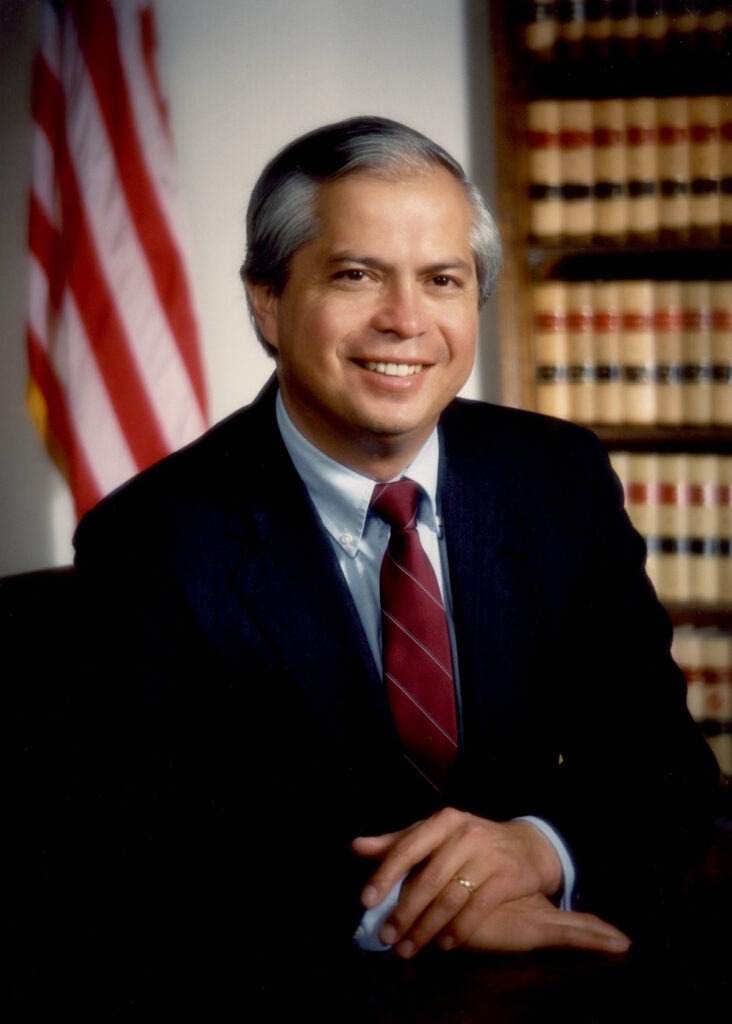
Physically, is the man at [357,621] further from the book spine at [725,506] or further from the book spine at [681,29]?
the book spine at [681,29]

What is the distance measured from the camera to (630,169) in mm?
2422

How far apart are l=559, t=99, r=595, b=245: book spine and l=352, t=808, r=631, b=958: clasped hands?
166 centimetres

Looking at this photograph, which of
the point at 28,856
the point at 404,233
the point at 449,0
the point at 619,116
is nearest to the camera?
the point at 28,856

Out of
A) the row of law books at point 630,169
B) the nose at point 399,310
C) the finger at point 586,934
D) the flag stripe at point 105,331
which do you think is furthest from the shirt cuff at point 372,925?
the row of law books at point 630,169

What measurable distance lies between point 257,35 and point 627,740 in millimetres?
2178

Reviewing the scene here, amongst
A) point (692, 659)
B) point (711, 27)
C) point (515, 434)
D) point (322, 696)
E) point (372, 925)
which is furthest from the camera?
point (692, 659)

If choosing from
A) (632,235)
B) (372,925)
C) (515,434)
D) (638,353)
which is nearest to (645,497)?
(638,353)

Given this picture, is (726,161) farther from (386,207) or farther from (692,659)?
(386,207)

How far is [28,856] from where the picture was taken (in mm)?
1232

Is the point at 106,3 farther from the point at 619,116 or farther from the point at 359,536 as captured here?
the point at 359,536

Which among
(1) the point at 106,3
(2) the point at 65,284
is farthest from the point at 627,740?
(1) the point at 106,3

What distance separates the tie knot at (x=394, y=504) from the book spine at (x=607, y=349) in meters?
1.16

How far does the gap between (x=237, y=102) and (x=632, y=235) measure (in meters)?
1.13

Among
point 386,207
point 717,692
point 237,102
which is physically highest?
point 237,102
